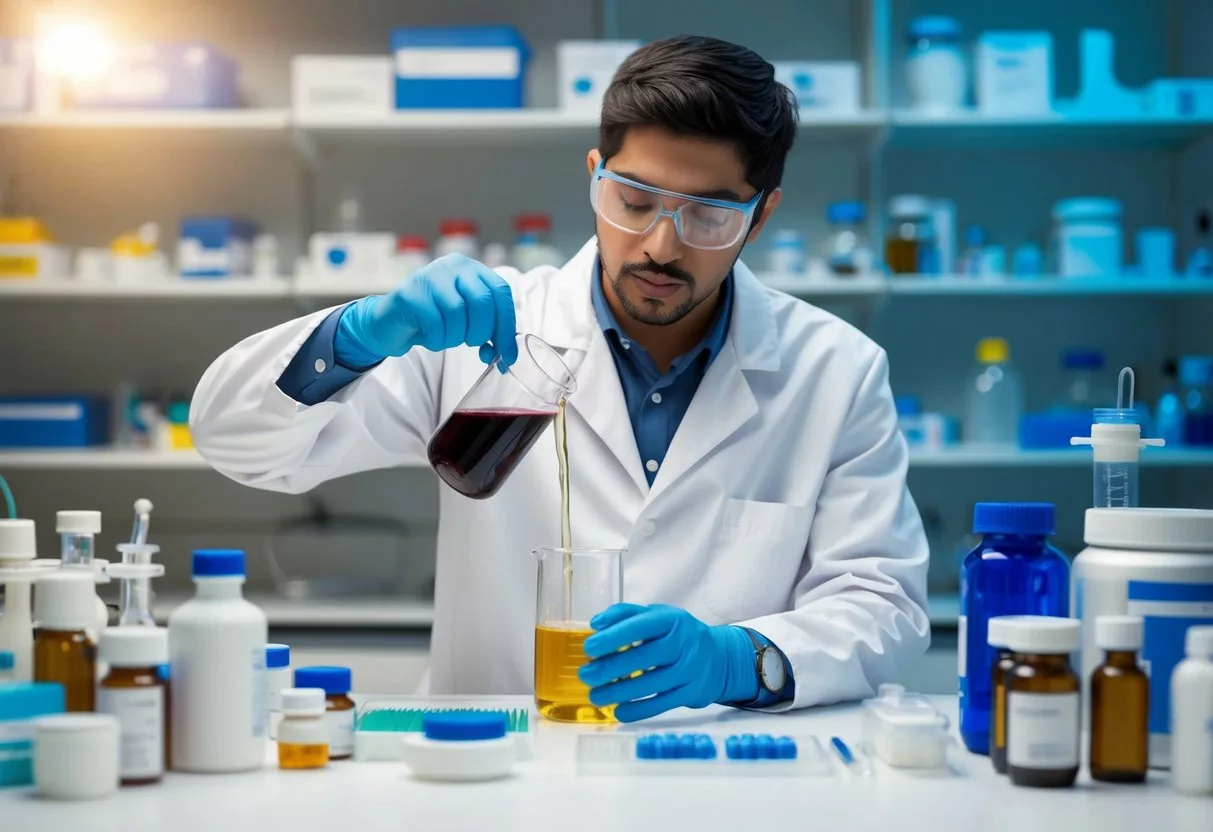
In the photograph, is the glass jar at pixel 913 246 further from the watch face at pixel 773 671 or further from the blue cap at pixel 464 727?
the blue cap at pixel 464 727

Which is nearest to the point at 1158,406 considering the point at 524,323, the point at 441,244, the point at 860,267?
the point at 860,267

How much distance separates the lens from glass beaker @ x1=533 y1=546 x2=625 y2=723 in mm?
1289

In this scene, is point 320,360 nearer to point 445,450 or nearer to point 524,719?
point 445,450

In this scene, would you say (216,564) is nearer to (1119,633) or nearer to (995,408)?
(1119,633)

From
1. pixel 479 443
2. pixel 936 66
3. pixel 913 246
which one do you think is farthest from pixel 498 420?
pixel 936 66

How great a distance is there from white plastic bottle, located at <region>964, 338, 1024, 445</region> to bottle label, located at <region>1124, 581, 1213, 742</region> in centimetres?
202

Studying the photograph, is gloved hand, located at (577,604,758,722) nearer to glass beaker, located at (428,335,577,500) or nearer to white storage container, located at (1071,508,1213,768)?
glass beaker, located at (428,335,577,500)

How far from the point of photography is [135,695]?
1.03m

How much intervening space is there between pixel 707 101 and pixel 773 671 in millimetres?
707

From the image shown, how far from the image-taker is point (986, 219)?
3.32 metres

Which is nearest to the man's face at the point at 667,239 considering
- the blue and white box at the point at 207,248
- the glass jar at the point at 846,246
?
the glass jar at the point at 846,246

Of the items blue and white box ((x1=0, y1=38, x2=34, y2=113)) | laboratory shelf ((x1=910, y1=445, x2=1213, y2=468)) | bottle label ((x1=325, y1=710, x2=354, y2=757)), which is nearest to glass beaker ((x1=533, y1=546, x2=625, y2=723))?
bottle label ((x1=325, y1=710, x2=354, y2=757))

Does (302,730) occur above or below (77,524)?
below

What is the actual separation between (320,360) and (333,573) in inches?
72.0
